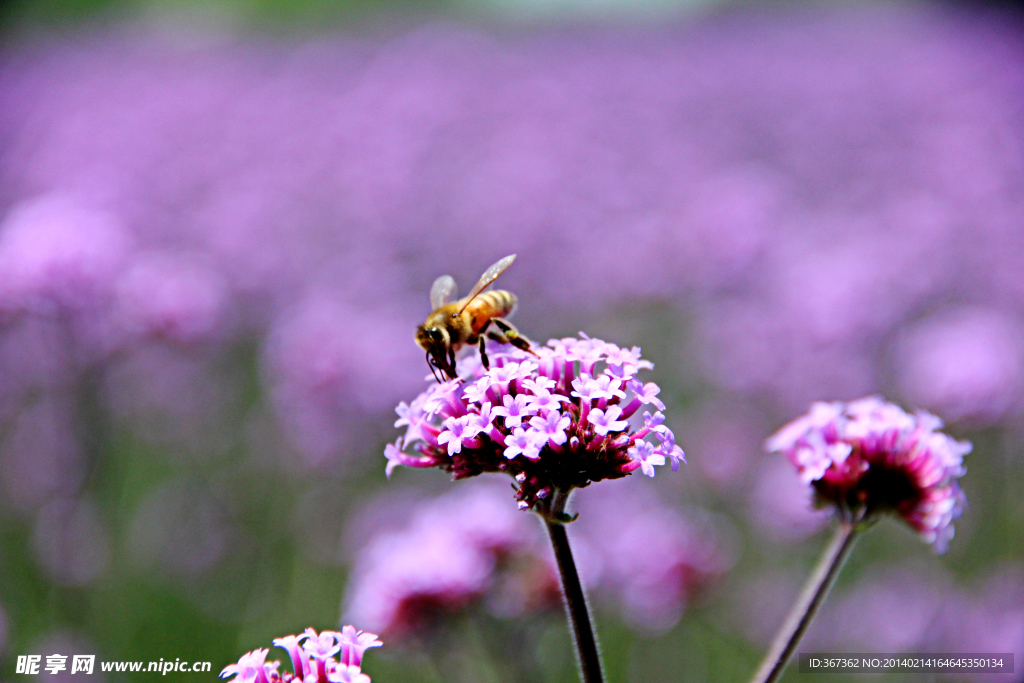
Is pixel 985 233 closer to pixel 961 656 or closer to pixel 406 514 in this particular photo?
pixel 961 656

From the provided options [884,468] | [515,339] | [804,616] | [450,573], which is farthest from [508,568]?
[884,468]

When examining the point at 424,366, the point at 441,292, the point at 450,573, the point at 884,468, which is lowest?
the point at 884,468

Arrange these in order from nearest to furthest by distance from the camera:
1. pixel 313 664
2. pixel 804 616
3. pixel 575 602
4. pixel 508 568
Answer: pixel 313 664
pixel 575 602
pixel 804 616
pixel 508 568

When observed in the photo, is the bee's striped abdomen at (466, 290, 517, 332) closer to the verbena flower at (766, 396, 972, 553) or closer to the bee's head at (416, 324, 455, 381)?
the bee's head at (416, 324, 455, 381)

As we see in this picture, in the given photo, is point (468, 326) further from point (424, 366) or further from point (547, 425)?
point (424, 366)

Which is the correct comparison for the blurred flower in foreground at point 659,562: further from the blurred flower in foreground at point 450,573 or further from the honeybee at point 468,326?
the honeybee at point 468,326
